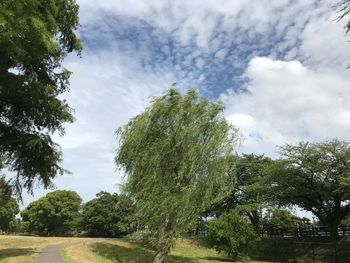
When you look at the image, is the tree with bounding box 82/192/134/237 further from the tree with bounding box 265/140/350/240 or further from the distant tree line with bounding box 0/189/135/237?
the tree with bounding box 265/140/350/240

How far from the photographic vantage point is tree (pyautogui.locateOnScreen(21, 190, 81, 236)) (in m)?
67.4

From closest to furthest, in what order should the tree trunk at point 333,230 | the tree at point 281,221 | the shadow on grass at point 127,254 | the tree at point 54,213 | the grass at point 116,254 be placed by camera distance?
the grass at point 116,254
the shadow on grass at point 127,254
the tree trunk at point 333,230
the tree at point 281,221
the tree at point 54,213

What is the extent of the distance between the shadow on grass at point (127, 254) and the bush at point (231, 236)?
10.3 feet

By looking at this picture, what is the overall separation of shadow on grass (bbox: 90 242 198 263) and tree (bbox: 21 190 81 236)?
1359 inches

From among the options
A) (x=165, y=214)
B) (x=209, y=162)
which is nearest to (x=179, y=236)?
(x=165, y=214)

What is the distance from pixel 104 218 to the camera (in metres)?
58.4

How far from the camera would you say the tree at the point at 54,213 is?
221ft

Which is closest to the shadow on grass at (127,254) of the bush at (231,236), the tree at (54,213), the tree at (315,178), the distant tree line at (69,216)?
the bush at (231,236)

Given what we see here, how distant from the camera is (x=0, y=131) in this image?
2231cm

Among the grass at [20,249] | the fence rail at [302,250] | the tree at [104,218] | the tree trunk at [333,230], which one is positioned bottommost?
the grass at [20,249]

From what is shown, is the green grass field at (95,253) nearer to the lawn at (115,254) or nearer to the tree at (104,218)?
the lawn at (115,254)

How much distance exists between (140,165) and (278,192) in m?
18.4

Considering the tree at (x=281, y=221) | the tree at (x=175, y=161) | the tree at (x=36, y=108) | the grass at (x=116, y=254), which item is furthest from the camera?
the tree at (x=281, y=221)

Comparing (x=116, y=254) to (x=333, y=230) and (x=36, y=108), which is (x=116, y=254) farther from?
(x=333, y=230)
